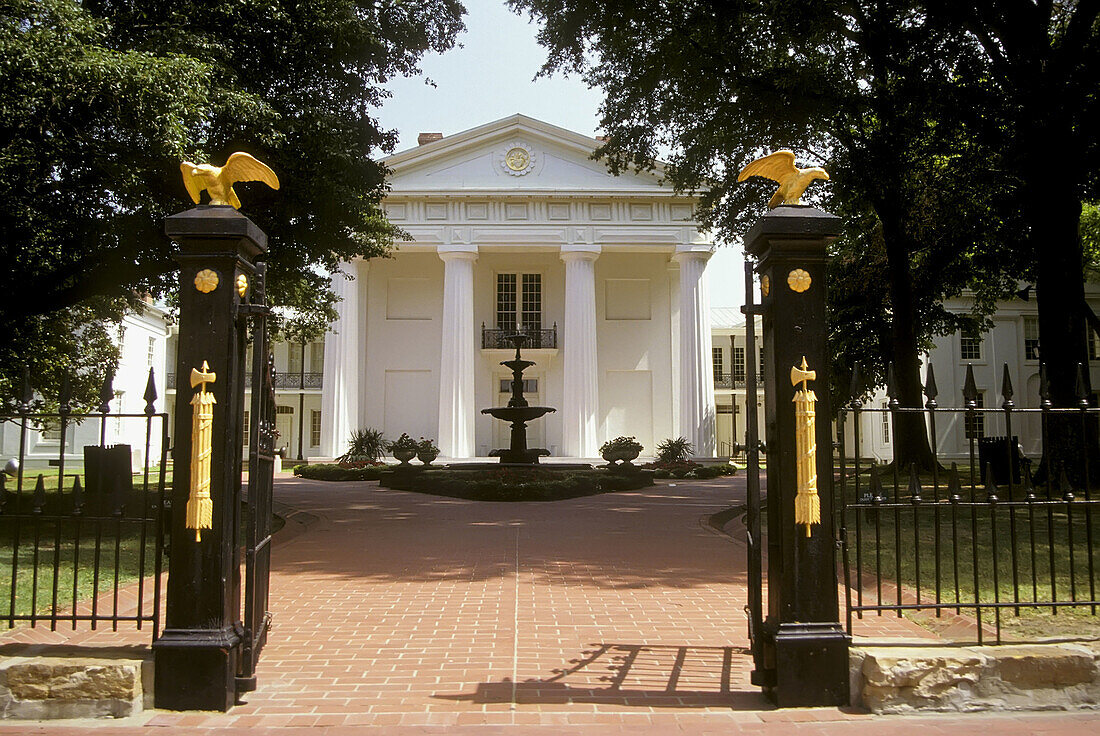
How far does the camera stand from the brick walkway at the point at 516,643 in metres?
4.02

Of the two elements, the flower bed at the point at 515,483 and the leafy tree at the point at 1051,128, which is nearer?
the leafy tree at the point at 1051,128

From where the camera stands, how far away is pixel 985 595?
650cm

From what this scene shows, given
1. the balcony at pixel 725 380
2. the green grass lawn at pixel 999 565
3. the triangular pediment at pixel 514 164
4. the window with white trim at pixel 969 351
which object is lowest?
the green grass lawn at pixel 999 565

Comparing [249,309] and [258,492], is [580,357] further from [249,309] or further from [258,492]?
[249,309]

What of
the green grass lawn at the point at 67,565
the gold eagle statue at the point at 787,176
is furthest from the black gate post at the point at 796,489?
the green grass lawn at the point at 67,565

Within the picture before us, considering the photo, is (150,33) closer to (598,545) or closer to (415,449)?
(598,545)

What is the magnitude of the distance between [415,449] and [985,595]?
2107 cm

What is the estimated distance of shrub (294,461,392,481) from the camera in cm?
2366

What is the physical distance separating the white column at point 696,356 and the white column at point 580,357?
3531mm

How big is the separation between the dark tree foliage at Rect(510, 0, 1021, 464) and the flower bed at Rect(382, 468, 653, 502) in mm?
6241

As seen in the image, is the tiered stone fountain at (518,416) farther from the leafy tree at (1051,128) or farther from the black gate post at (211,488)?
the black gate post at (211,488)

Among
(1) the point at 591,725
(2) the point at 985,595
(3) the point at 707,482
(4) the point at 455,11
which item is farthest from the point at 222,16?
(3) the point at 707,482

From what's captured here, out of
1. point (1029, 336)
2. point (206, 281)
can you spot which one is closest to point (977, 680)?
point (206, 281)

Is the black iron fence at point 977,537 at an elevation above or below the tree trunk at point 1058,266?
below
